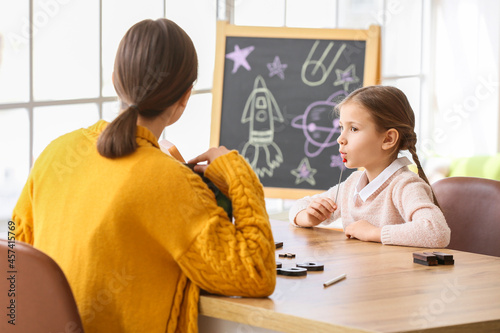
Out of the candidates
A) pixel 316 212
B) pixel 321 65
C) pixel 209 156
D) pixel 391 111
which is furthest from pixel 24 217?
pixel 321 65

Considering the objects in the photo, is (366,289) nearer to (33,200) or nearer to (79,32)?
(33,200)

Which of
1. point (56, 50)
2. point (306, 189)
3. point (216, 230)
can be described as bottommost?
point (306, 189)

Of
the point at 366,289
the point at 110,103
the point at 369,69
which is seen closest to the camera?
the point at 366,289

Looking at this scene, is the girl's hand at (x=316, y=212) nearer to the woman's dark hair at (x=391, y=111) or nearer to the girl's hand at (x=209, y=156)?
the woman's dark hair at (x=391, y=111)

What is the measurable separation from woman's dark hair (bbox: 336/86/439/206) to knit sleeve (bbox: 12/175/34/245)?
3.48 ft

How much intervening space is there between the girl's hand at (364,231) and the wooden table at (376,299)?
132mm

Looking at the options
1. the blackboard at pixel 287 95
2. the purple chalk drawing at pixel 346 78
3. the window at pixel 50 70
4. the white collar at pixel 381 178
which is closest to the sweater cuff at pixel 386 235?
the white collar at pixel 381 178

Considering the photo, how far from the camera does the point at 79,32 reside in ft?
8.64

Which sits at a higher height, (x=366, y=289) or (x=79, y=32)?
(x=79, y=32)

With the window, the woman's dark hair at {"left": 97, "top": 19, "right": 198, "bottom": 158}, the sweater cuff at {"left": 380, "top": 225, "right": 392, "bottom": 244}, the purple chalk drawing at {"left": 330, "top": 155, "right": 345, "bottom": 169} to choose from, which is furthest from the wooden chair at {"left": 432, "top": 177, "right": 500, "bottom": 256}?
the window

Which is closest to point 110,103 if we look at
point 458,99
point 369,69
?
point 369,69

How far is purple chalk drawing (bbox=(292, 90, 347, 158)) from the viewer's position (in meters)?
3.31

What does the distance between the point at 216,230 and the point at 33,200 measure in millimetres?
427

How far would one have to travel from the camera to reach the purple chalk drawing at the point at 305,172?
3.32 meters
